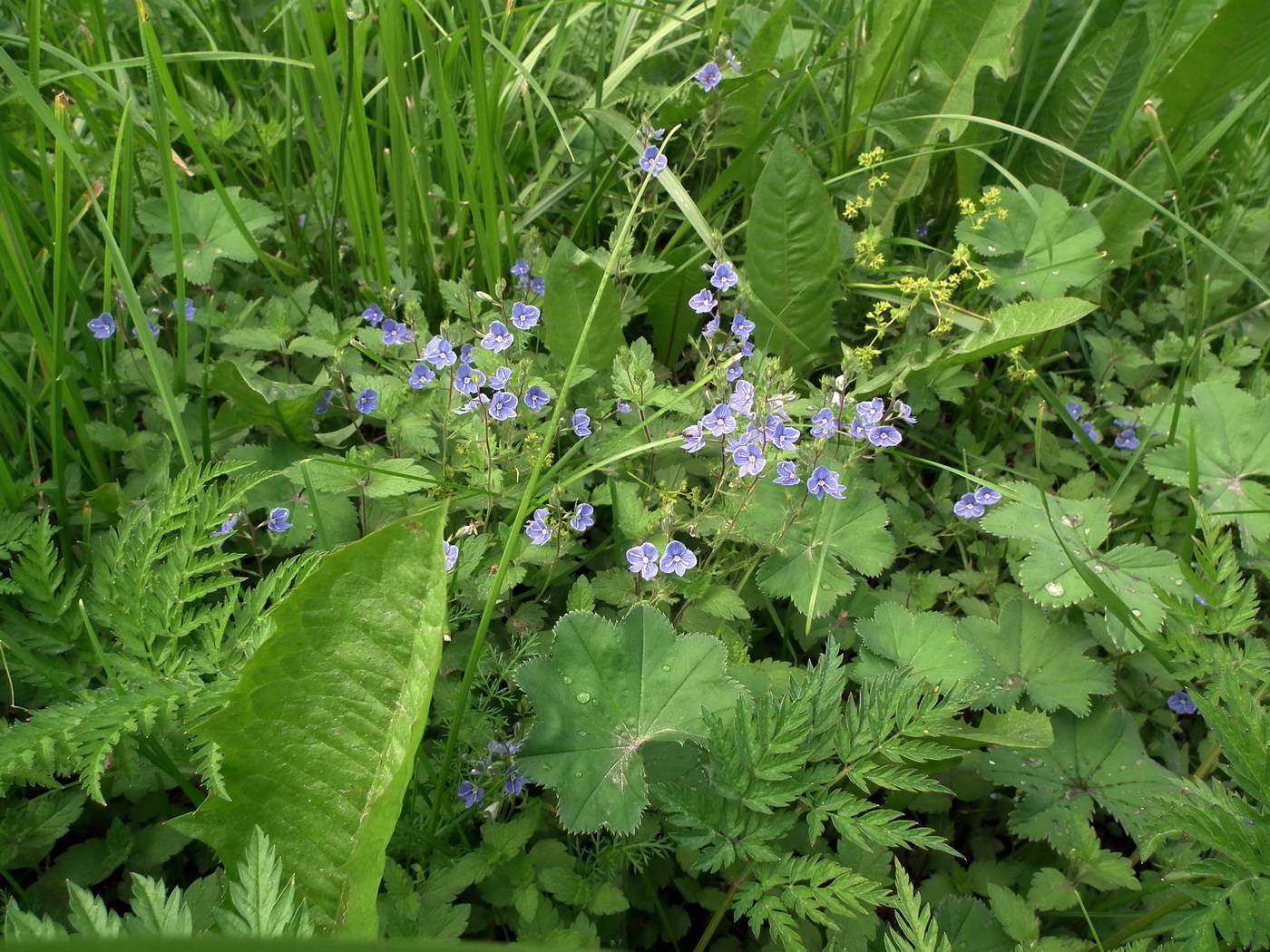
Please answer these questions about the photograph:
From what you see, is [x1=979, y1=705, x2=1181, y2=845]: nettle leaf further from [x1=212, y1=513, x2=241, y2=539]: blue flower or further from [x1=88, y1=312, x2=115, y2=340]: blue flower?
[x1=88, y1=312, x2=115, y2=340]: blue flower

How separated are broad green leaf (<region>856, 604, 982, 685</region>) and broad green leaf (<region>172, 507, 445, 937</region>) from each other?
110cm

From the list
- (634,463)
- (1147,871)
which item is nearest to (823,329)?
(634,463)

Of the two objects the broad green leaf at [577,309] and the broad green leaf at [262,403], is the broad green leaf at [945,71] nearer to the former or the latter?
the broad green leaf at [577,309]

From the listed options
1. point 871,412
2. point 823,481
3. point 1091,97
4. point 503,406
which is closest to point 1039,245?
point 1091,97

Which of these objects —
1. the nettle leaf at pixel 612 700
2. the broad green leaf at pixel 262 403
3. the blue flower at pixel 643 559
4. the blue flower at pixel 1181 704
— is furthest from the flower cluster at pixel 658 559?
the blue flower at pixel 1181 704

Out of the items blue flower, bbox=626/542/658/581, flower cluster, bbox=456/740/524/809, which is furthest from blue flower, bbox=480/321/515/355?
flower cluster, bbox=456/740/524/809

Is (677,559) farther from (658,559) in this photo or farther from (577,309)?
(577,309)

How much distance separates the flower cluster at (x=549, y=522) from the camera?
1897 millimetres

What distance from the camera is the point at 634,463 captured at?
89.7 inches

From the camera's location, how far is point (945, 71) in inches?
114

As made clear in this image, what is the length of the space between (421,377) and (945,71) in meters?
2.07

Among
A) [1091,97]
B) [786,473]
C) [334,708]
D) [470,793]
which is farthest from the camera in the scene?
[1091,97]

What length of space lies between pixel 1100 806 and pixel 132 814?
84.3 inches

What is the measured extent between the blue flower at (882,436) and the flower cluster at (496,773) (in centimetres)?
104
